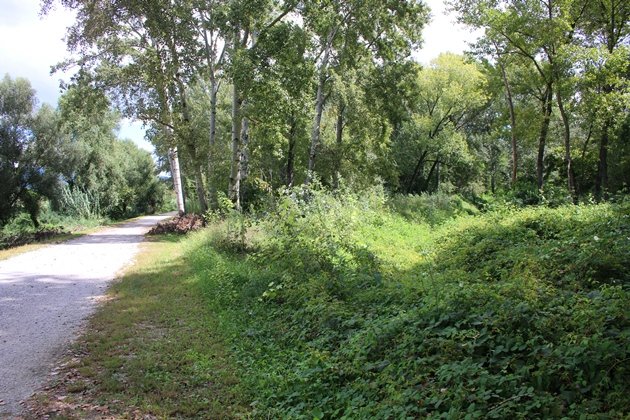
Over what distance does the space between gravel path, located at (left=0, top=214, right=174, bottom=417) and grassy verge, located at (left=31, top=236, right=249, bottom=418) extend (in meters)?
0.28

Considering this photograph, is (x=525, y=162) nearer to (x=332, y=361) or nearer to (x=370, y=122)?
(x=370, y=122)

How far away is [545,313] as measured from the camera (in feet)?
13.4

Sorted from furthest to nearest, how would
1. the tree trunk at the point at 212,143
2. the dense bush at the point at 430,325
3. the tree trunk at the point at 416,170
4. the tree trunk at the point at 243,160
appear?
the tree trunk at the point at 416,170, the tree trunk at the point at 212,143, the tree trunk at the point at 243,160, the dense bush at the point at 430,325

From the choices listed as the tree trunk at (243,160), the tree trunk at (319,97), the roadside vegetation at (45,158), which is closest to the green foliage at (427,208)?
the tree trunk at (319,97)

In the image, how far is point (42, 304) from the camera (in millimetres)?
7637

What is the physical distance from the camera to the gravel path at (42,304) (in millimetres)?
4789

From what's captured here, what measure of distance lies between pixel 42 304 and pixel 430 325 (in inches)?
274

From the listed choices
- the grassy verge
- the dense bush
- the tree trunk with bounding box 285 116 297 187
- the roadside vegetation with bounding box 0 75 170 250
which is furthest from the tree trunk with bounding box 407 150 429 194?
the grassy verge

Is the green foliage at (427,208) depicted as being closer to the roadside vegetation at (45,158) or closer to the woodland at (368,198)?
the woodland at (368,198)

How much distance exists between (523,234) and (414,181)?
26.6 metres

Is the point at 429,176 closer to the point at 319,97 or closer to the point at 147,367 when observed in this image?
the point at 319,97

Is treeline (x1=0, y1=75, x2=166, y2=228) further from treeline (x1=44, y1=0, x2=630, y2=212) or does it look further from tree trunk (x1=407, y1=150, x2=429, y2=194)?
tree trunk (x1=407, y1=150, x2=429, y2=194)

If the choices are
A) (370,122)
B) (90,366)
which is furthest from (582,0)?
(90,366)

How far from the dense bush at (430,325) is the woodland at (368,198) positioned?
0.03 m
